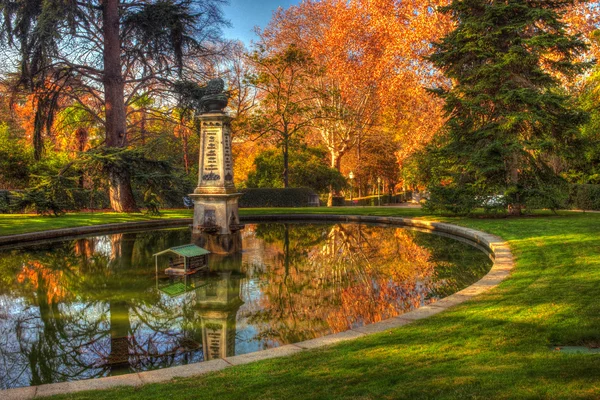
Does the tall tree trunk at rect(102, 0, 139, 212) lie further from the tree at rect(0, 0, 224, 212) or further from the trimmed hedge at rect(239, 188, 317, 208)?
the trimmed hedge at rect(239, 188, 317, 208)

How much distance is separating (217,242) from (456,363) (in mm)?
8924

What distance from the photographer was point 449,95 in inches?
695

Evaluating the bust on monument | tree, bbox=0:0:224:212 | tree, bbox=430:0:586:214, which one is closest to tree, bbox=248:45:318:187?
tree, bbox=0:0:224:212

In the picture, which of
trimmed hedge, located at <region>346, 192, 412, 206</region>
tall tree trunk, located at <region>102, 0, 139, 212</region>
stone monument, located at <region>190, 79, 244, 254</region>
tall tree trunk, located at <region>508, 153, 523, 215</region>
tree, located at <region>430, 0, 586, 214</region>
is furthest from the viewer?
trimmed hedge, located at <region>346, 192, 412, 206</region>

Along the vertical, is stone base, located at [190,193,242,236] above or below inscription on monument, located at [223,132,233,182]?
below

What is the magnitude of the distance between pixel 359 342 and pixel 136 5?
2126 cm

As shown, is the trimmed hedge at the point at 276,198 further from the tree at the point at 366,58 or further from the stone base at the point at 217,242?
the stone base at the point at 217,242

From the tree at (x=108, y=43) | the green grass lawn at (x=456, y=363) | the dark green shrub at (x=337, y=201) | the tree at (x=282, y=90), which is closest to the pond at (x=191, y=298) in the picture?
the green grass lawn at (x=456, y=363)

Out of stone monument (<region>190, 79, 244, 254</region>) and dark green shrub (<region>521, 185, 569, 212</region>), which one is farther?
dark green shrub (<region>521, 185, 569, 212</region>)

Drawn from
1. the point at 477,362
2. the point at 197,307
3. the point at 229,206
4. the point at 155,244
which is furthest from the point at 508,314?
the point at 155,244

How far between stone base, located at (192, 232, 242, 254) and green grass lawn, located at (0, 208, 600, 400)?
738cm

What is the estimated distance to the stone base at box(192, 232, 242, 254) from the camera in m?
11.8

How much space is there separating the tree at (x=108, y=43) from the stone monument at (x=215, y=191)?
23.0 ft

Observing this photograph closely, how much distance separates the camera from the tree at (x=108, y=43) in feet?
57.4
